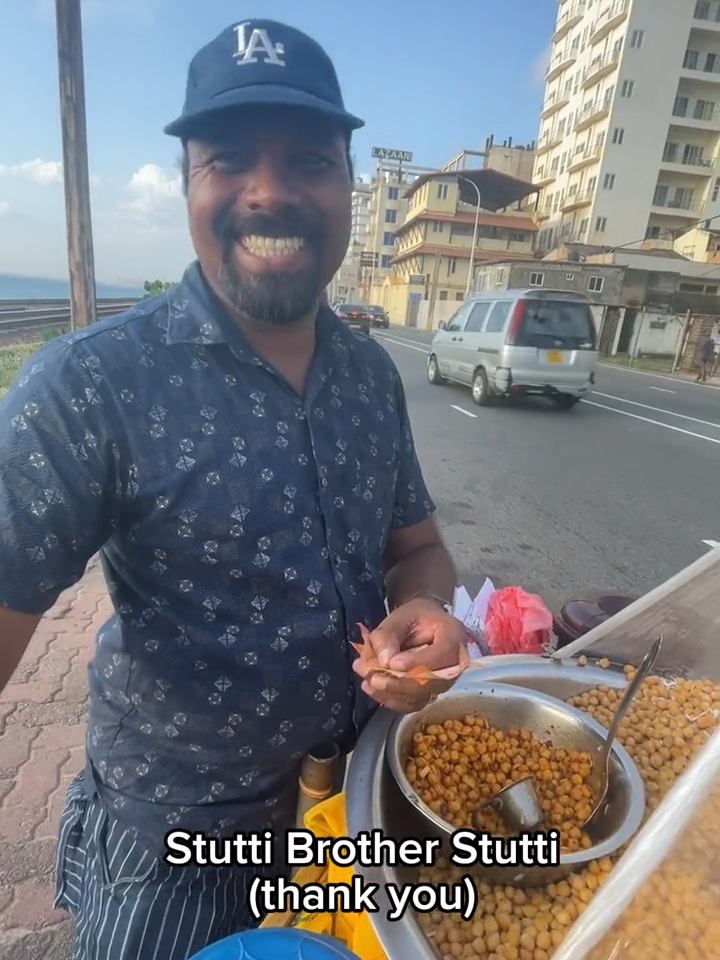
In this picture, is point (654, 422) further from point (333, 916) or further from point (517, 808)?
point (333, 916)

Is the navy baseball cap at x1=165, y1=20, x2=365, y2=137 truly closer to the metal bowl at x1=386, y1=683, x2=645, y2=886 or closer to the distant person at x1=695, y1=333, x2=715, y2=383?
the metal bowl at x1=386, y1=683, x2=645, y2=886

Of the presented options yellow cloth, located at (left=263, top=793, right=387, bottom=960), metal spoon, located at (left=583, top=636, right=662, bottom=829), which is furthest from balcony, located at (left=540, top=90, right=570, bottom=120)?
yellow cloth, located at (left=263, top=793, right=387, bottom=960)

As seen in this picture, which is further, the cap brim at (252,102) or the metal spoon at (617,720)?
the metal spoon at (617,720)

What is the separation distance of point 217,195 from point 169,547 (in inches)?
26.3

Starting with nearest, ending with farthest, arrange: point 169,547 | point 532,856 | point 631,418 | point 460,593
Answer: point 169,547 < point 532,856 < point 460,593 < point 631,418

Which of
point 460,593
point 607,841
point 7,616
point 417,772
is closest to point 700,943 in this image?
point 607,841

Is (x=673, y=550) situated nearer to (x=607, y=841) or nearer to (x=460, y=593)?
(x=460, y=593)

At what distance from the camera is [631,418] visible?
33.6 ft

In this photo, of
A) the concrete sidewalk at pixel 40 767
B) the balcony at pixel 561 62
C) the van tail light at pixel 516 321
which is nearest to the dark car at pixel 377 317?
the van tail light at pixel 516 321

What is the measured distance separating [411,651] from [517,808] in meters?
0.45

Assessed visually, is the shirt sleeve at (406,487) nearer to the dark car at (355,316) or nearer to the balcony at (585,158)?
the dark car at (355,316)

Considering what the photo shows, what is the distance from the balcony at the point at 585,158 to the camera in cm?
4319

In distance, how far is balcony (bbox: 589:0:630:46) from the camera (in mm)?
40875

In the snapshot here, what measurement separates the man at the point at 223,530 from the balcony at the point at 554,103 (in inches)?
2347
